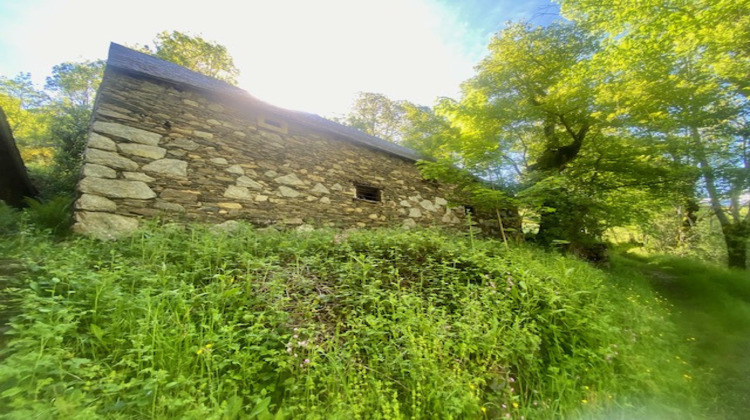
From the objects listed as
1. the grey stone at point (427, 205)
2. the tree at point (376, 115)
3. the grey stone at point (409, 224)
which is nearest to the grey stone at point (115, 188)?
the grey stone at point (409, 224)

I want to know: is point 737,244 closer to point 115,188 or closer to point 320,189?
point 320,189

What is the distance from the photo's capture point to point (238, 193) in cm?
461

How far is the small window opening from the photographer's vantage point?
636 cm

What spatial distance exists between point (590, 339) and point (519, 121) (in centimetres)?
704

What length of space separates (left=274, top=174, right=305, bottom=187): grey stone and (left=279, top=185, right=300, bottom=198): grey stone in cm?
10

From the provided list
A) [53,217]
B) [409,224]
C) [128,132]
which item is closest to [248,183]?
[128,132]

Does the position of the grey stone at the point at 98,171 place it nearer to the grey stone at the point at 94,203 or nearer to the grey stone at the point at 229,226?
the grey stone at the point at 94,203

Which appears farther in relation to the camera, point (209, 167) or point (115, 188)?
point (209, 167)

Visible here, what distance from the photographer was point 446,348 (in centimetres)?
184

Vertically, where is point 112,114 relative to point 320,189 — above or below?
above

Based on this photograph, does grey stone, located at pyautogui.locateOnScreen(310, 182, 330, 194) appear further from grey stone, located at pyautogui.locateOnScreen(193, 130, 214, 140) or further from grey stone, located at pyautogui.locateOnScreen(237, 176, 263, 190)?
grey stone, located at pyautogui.locateOnScreen(193, 130, 214, 140)

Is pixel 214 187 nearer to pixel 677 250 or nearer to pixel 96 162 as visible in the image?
pixel 96 162

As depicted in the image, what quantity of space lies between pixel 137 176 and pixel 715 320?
29.4 feet

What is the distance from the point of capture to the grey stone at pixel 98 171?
11.3ft
